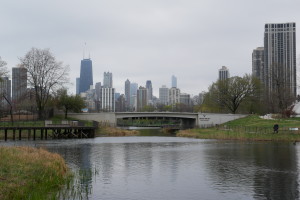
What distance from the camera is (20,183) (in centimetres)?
2161

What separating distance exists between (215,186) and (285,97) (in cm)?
8126

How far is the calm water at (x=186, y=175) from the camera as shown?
75.3ft

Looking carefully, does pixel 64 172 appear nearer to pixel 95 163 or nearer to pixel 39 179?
pixel 39 179

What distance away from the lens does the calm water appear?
75.3 feet

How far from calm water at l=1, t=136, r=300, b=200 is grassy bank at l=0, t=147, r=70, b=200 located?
1.48 m

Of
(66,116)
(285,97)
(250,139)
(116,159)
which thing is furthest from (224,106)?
(116,159)

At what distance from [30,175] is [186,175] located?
37.7ft

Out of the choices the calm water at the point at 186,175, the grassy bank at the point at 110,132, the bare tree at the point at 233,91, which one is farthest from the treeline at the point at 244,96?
the calm water at the point at 186,175

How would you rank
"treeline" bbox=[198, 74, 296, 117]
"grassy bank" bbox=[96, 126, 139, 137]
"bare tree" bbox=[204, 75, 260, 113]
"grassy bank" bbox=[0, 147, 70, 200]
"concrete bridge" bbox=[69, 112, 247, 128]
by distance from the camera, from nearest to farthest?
1. "grassy bank" bbox=[0, 147, 70, 200]
2. "grassy bank" bbox=[96, 126, 139, 137]
3. "concrete bridge" bbox=[69, 112, 247, 128]
4. "treeline" bbox=[198, 74, 296, 117]
5. "bare tree" bbox=[204, 75, 260, 113]

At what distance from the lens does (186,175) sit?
96.3ft

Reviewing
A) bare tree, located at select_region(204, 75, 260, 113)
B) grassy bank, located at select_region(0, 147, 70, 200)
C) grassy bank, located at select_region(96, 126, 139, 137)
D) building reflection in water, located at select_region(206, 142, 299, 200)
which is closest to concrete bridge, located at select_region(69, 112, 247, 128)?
bare tree, located at select_region(204, 75, 260, 113)

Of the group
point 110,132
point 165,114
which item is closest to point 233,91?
point 165,114

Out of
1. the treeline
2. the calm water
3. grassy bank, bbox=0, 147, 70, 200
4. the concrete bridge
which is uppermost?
the treeline

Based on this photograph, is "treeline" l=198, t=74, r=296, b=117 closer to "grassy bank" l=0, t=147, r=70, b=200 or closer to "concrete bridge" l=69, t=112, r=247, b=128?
"concrete bridge" l=69, t=112, r=247, b=128
